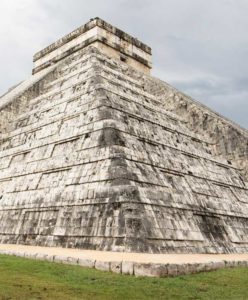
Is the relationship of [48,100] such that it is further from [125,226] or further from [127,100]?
[125,226]

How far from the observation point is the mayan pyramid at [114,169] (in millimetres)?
8523

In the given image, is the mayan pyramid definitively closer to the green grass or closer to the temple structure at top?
the green grass

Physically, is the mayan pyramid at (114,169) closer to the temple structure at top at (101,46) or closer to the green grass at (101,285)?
the green grass at (101,285)

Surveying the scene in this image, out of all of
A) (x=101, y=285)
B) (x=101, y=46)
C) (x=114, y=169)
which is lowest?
(x=101, y=285)

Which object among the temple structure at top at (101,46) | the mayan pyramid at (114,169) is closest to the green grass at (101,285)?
the mayan pyramid at (114,169)

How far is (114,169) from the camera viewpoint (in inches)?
362

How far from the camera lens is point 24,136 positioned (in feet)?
45.0

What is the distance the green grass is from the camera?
15.0 ft

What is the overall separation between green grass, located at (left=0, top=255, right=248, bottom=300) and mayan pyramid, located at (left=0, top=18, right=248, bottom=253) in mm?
2016

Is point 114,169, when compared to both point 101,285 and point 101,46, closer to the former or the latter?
point 101,285

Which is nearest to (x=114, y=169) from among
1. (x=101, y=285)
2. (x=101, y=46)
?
(x=101, y=285)

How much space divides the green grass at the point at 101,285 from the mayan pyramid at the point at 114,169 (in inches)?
79.4

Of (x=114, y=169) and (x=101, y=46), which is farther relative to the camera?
(x=101, y=46)

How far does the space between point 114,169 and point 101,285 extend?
437 cm
